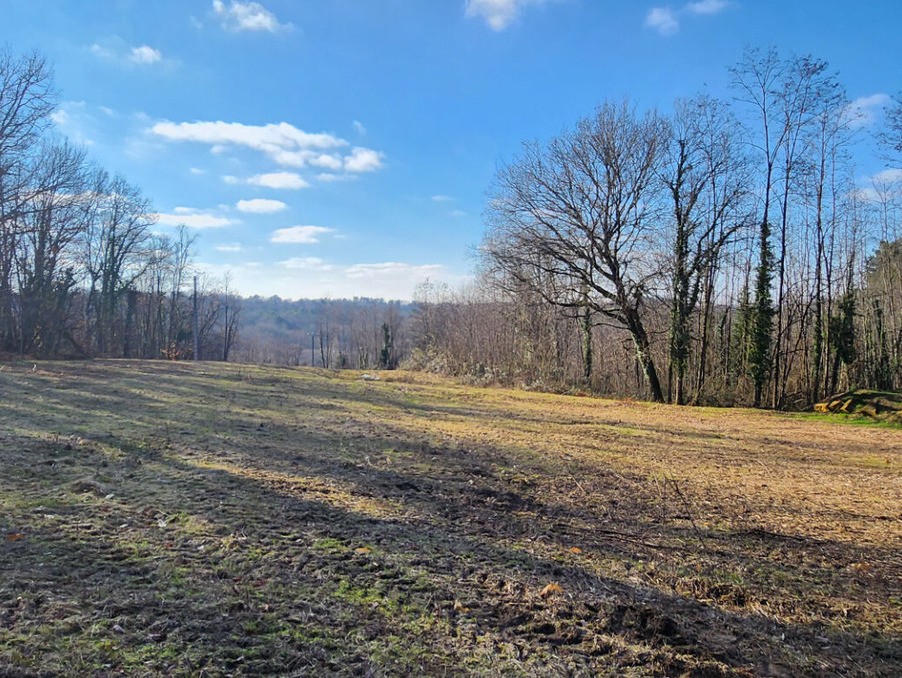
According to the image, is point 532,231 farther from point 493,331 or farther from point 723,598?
point 723,598

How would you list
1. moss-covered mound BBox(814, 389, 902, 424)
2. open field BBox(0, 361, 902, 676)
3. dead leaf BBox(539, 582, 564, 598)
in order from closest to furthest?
open field BBox(0, 361, 902, 676)
dead leaf BBox(539, 582, 564, 598)
moss-covered mound BBox(814, 389, 902, 424)

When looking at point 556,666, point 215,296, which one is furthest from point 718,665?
point 215,296

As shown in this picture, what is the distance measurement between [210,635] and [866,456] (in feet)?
34.2

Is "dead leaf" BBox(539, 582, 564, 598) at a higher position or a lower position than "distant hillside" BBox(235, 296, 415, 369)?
lower

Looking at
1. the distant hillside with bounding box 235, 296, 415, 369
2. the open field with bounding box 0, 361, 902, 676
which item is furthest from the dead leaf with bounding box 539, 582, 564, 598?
the distant hillside with bounding box 235, 296, 415, 369

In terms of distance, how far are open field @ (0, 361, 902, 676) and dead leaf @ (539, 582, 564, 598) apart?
0.11 ft

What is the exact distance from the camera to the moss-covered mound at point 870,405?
538 inches

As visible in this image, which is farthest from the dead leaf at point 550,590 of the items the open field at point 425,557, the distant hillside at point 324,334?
the distant hillside at point 324,334

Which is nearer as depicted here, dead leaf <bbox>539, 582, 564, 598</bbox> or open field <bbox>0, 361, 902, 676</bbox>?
open field <bbox>0, 361, 902, 676</bbox>

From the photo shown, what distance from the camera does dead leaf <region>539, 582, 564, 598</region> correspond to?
3.27m

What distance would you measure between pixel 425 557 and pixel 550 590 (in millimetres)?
921

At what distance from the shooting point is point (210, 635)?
8.37ft

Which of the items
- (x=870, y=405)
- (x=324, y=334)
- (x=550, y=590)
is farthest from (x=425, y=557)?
(x=324, y=334)

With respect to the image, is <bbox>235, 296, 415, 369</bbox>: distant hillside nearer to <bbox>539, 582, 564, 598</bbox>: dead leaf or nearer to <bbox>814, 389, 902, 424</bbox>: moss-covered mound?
<bbox>814, 389, 902, 424</bbox>: moss-covered mound
